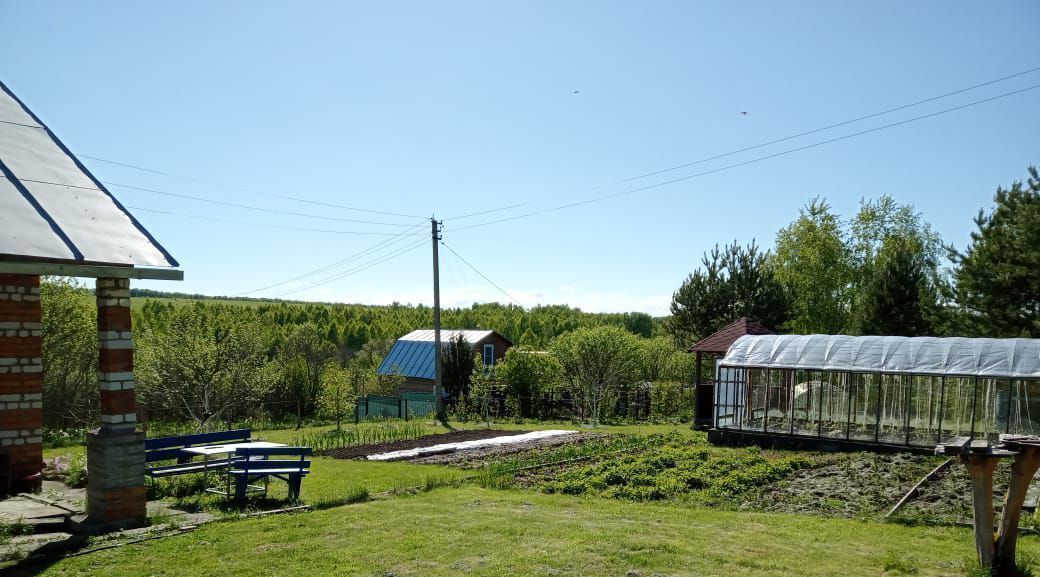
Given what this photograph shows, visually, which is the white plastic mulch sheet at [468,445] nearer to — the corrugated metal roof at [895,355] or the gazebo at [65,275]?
the corrugated metal roof at [895,355]

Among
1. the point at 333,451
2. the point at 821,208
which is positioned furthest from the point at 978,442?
the point at 821,208

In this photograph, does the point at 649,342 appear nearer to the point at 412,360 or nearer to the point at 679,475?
the point at 412,360

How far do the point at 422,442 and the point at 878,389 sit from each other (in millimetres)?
11750

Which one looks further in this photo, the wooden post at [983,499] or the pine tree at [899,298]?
the pine tree at [899,298]

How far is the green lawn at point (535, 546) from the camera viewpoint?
7.35 m

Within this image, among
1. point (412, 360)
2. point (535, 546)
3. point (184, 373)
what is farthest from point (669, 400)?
point (535, 546)

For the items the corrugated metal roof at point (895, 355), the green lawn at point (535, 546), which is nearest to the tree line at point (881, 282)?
the corrugated metal roof at point (895, 355)

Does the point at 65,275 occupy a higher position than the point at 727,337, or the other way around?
the point at 65,275

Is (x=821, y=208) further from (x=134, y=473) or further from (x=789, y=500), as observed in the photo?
(x=134, y=473)

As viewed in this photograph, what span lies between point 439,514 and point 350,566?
2639 millimetres

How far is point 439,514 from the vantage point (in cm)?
992

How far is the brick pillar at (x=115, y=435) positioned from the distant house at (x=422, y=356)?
3202cm

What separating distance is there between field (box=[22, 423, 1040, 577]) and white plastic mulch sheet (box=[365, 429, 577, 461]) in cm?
276

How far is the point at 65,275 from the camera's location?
8531 mm
